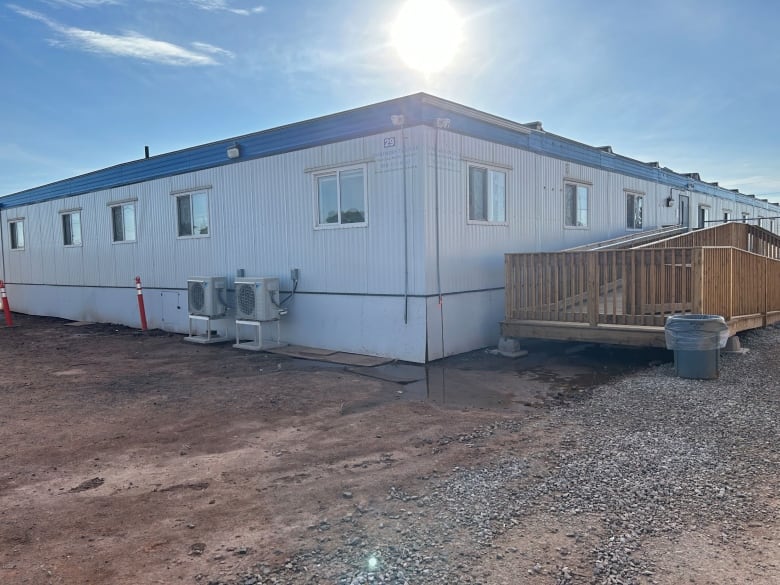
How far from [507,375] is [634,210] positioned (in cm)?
906

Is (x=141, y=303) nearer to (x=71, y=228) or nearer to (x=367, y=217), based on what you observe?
(x=71, y=228)

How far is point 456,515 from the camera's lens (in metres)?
3.40

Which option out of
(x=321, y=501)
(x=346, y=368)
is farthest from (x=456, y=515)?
(x=346, y=368)

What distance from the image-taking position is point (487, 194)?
9547 mm

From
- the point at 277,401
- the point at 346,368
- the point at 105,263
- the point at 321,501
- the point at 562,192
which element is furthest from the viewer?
the point at 105,263

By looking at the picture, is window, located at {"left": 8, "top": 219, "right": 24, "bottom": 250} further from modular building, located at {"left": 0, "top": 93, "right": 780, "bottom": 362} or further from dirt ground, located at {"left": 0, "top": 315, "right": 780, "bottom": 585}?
dirt ground, located at {"left": 0, "top": 315, "right": 780, "bottom": 585}

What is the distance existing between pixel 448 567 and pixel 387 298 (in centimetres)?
600

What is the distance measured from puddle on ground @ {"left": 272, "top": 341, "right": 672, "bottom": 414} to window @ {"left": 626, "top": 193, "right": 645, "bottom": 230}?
20.0 feet

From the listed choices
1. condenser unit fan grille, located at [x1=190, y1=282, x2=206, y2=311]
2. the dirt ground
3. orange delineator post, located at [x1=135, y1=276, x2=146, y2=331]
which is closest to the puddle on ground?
the dirt ground

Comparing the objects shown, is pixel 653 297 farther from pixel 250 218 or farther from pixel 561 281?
pixel 250 218

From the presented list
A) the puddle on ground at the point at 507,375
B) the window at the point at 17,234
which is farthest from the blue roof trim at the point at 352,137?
the puddle on ground at the point at 507,375

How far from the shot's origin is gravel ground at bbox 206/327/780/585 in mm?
2834

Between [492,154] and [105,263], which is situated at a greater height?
[492,154]

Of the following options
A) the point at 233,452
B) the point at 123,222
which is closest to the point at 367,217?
the point at 233,452
